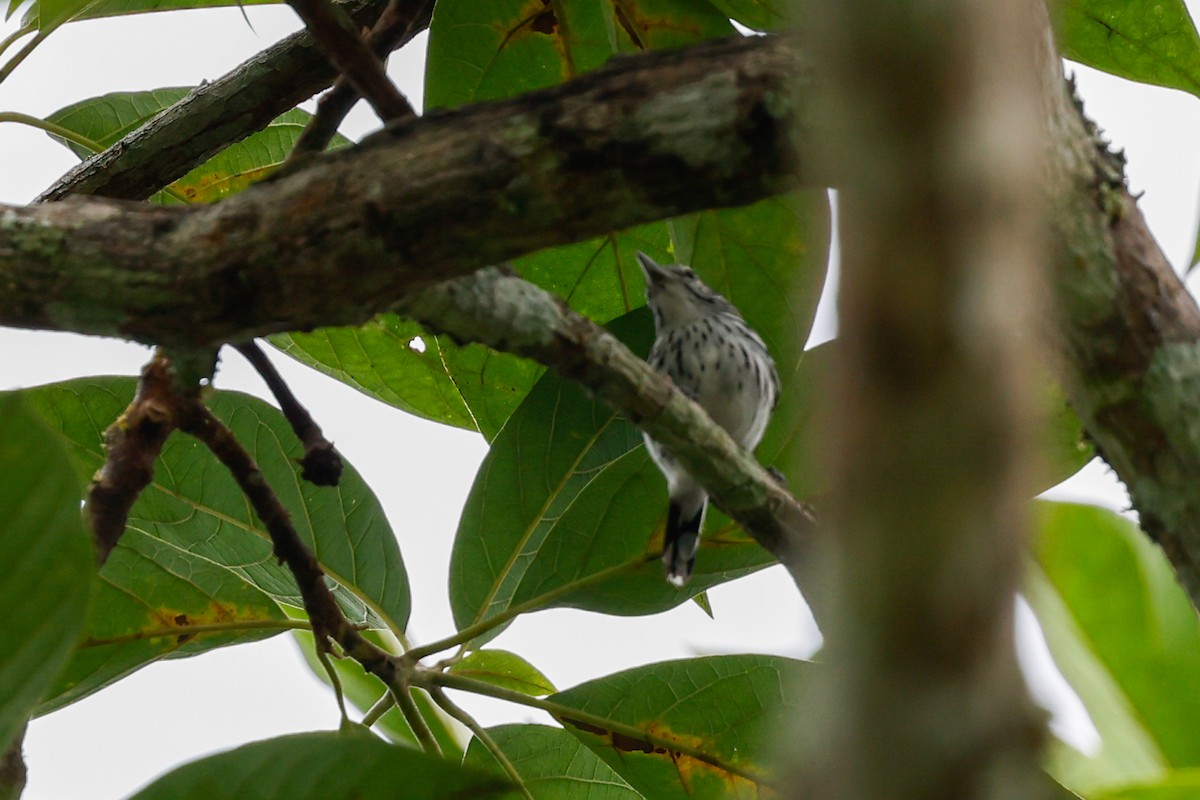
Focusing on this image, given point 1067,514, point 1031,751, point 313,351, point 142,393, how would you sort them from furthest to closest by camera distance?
1. point 1067,514
2. point 313,351
3. point 142,393
4. point 1031,751

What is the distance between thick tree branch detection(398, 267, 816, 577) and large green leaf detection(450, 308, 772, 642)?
1.36 ft

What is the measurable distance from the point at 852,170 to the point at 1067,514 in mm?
3498

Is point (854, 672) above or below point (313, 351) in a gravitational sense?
below

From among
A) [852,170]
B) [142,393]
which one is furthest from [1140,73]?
[852,170]

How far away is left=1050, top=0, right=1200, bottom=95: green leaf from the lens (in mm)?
1866

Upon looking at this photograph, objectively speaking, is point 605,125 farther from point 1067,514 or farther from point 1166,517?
point 1067,514

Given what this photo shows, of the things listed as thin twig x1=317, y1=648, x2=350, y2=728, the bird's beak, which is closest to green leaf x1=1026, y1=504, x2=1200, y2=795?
the bird's beak

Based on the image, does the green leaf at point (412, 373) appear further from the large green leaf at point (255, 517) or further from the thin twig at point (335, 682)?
the thin twig at point (335, 682)

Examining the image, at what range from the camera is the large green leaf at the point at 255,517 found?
215 centimetres

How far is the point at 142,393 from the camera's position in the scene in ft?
5.53

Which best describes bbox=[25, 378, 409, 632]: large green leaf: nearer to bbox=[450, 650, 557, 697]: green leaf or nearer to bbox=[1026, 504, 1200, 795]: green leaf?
bbox=[450, 650, 557, 697]: green leaf

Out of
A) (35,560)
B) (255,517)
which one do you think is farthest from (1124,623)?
(35,560)

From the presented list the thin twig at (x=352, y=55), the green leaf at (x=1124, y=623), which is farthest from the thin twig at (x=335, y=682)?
the green leaf at (x=1124, y=623)

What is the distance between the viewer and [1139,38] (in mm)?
1884
